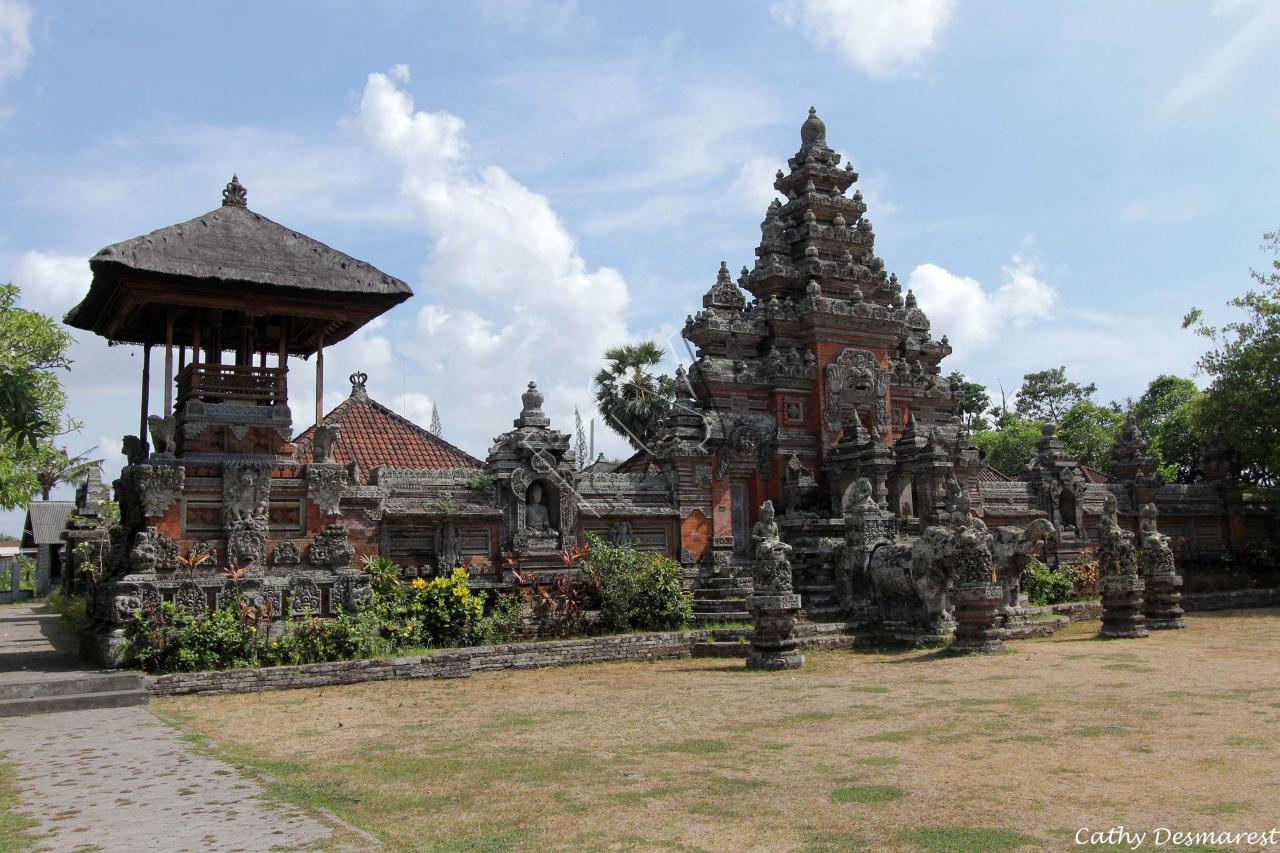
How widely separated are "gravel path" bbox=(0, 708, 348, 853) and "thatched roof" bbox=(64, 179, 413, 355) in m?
6.32

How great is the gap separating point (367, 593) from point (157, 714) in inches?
160

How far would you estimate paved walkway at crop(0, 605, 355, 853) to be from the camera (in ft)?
18.4

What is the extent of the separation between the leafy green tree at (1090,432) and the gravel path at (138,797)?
34290mm

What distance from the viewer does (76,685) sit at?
1129 centimetres

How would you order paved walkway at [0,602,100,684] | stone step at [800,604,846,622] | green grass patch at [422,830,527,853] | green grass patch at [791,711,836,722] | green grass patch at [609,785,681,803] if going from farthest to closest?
1. stone step at [800,604,846,622]
2. paved walkway at [0,602,100,684]
3. green grass patch at [791,711,836,722]
4. green grass patch at [609,785,681,803]
5. green grass patch at [422,830,527,853]

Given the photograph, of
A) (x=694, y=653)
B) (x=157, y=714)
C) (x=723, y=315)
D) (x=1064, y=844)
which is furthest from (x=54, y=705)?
(x=723, y=315)

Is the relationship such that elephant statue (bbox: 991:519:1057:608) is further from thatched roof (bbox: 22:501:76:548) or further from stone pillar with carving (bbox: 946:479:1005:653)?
thatched roof (bbox: 22:501:76:548)

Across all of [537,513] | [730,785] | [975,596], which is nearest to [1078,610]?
[975,596]

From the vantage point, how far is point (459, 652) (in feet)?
44.3

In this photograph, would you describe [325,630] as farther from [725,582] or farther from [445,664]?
[725,582]

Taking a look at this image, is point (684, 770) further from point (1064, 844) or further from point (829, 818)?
point (1064, 844)

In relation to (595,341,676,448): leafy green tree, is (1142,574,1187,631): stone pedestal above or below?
below

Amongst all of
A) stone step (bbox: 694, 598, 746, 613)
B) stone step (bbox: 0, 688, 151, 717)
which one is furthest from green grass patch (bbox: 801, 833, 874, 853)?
stone step (bbox: 694, 598, 746, 613)

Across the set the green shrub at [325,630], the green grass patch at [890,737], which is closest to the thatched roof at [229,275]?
the green shrub at [325,630]
